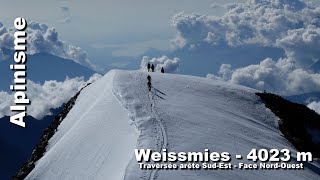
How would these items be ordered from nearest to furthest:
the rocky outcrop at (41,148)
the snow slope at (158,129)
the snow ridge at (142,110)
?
the snow slope at (158,129)
the snow ridge at (142,110)
the rocky outcrop at (41,148)

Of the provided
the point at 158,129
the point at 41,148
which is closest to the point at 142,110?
the point at 158,129

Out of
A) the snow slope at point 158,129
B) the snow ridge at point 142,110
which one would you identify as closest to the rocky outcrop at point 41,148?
the snow slope at point 158,129

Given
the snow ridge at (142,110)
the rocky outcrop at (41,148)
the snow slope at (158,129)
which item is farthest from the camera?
the rocky outcrop at (41,148)

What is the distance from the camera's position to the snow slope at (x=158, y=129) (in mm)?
44344

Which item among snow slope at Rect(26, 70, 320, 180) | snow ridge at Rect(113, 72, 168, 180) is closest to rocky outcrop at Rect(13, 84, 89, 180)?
snow slope at Rect(26, 70, 320, 180)

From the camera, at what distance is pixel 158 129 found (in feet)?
164

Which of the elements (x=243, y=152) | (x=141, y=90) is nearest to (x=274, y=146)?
(x=243, y=152)

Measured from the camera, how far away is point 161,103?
62.6m

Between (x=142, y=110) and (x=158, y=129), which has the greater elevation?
(x=142, y=110)

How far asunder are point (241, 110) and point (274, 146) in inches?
530

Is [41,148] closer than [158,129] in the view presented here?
No

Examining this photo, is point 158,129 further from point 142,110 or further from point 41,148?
point 41,148

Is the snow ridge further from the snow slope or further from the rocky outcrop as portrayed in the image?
the rocky outcrop

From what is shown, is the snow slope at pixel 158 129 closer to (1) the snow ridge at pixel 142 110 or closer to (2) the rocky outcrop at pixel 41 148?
(1) the snow ridge at pixel 142 110
